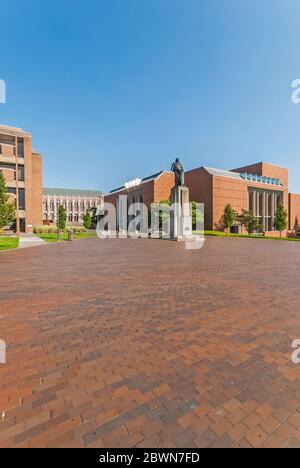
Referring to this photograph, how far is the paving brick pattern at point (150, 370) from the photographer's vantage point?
6.84 feet

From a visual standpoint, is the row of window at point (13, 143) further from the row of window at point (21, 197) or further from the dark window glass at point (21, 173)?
the row of window at point (21, 197)

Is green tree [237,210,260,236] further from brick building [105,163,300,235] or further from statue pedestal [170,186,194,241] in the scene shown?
statue pedestal [170,186,194,241]

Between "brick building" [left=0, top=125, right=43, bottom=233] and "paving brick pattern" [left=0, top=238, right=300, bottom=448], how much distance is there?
41764 millimetres

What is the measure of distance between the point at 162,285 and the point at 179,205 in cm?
2188

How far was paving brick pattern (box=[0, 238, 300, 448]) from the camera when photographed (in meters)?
2.08

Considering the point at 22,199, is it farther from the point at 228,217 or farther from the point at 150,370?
the point at 150,370

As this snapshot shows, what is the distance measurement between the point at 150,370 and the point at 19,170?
162 feet

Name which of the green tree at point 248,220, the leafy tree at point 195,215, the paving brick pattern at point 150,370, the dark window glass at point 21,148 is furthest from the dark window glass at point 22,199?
the green tree at point 248,220

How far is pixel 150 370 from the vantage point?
2.98 meters

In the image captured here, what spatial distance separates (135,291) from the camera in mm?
6629

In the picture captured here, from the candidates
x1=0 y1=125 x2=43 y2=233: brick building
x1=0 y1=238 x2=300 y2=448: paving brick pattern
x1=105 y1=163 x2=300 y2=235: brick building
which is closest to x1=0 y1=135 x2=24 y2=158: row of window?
x1=0 y1=125 x2=43 y2=233: brick building

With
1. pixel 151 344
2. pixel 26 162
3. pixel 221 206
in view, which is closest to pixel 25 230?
pixel 26 162

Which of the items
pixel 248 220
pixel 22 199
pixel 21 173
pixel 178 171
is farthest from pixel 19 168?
pixel 248 220

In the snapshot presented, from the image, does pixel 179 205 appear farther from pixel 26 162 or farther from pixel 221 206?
pixel 26 162
